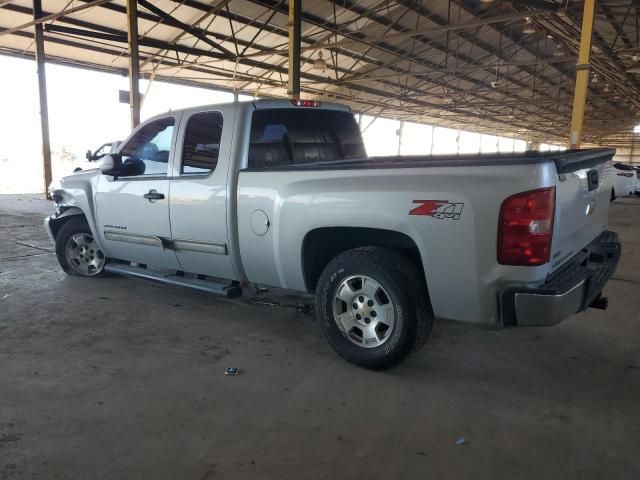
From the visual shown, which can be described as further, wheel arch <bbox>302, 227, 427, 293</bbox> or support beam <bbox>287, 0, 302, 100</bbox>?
support beam <bbox>287, 0, 302, 100</bbox>

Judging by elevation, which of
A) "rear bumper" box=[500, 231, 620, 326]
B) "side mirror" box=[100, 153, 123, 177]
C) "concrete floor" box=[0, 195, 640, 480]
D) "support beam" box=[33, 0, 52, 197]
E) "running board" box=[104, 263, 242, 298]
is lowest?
"concrete floor" box=[0, 195, 640, 480]

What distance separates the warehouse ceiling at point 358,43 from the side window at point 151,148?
8333 millimetres

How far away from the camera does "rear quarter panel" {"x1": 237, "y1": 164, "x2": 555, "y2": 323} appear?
2.57m

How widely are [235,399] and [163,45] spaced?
46.4 feet

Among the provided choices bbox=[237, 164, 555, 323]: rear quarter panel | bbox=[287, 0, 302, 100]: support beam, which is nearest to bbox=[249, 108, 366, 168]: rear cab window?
bbox=[237, 164, 555, 323]: rear quarter panel

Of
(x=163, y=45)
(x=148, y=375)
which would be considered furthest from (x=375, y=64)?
(x=148, y=375)

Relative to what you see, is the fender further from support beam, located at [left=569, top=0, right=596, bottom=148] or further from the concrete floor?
support beam, located at [left=569, top=0, right=596, bottom=148]

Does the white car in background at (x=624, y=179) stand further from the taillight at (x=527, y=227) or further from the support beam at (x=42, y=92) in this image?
the support beam at (x=42, y=92)

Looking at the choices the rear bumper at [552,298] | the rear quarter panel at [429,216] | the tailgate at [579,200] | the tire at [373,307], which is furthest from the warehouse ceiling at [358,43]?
the rear bumper at [552,298]

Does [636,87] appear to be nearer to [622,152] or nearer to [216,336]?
[216,336]

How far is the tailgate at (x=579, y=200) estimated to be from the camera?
8.66 feet

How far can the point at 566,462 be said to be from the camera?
228cm

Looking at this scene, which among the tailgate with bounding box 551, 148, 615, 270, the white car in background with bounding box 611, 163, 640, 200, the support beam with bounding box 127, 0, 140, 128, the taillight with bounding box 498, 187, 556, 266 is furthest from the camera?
the white car in background with bounding box 611, 163, 640, 200

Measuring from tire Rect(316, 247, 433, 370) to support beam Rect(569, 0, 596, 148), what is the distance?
8375mm
